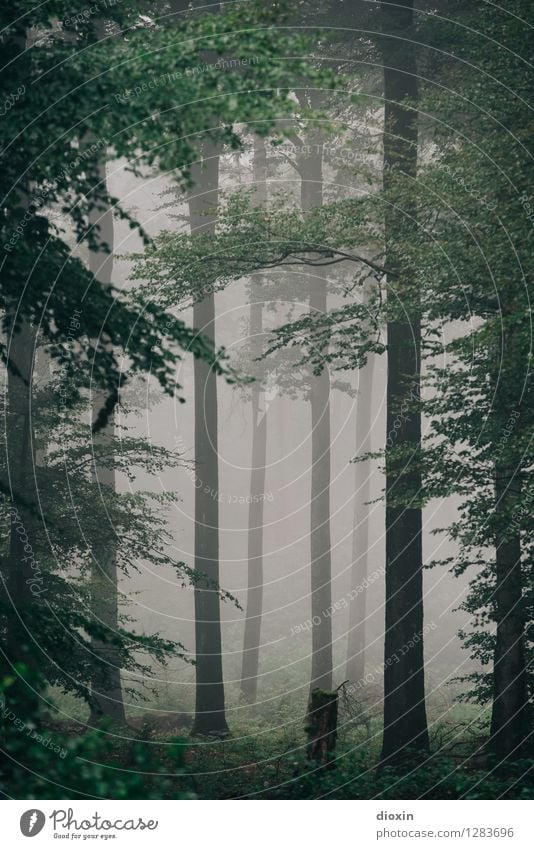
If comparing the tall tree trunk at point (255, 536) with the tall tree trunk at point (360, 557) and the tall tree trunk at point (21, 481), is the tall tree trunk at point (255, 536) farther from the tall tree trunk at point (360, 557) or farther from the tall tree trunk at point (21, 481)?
the tall tree trunk at point (21, 481)

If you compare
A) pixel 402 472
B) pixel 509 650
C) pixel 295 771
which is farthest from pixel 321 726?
pixel 402 472

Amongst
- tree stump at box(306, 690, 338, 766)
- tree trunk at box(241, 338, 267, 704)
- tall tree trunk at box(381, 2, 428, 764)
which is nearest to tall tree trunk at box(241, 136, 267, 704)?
tree trunk at box(241, 338, 267, 704)

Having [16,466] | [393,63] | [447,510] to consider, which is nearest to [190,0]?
[393,63]

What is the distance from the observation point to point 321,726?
9008mm

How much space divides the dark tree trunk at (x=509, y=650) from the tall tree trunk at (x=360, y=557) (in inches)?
403

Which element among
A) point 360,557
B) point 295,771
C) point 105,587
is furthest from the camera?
point 360,557

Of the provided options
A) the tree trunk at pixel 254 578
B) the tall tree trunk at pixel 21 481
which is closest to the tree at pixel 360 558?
the tree trunk at pixel 254 578

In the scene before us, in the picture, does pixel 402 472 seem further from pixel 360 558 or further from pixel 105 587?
pixel 360 558

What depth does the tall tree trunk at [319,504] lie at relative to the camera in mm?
19044

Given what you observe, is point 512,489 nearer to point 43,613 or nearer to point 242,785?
point 242,785

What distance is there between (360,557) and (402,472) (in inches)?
591

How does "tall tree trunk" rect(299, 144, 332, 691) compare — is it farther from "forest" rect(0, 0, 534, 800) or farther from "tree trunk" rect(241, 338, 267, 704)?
"tree trunk" rect(241, 338, 267, 704)

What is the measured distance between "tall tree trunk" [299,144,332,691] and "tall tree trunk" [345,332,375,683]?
1.69 m

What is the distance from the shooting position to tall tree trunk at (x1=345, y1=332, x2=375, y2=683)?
74.9 ft
